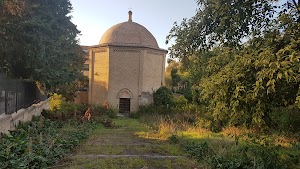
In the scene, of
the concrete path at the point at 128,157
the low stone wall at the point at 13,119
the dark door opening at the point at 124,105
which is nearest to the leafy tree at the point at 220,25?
the concrete path at the point at 128,157

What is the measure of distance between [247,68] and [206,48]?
7.58 feet

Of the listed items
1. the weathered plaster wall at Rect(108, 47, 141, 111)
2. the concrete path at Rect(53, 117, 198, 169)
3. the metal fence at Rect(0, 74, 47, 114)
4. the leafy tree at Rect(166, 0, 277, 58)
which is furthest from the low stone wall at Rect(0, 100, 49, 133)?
the weathered plaster wall at Rect(108, 47, 141, 111)

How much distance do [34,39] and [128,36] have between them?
18006mm

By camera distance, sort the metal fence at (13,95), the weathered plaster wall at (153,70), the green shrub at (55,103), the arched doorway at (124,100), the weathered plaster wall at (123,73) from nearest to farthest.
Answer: the metal fence at (13,95) → the green shrub at (55,103) → the weathered plaster wall at (123,73) → the arched doorway at (124,100) → the weathered plaster wall at (153,70)

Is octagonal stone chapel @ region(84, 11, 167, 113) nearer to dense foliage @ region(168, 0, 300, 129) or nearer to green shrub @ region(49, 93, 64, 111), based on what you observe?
green shrub @ region(49, 93, 64, 111)

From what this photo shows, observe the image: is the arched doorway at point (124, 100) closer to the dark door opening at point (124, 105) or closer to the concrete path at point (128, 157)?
the dark door opening at point (124, 105)

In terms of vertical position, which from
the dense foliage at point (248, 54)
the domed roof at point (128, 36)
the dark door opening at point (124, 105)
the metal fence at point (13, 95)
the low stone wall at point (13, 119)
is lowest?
the dark door opening at point (124, 105)

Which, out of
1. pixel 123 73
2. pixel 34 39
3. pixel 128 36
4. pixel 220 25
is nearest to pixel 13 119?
pixel 34 39

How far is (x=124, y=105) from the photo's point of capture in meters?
32.6

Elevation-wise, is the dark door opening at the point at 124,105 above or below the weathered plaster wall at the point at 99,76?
below

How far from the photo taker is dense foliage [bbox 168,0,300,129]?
201 inches

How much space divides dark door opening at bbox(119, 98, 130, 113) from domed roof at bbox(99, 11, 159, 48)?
6.12 meters

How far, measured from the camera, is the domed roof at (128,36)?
108 feet

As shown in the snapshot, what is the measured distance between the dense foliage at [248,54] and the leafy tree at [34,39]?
10264 millimetres
